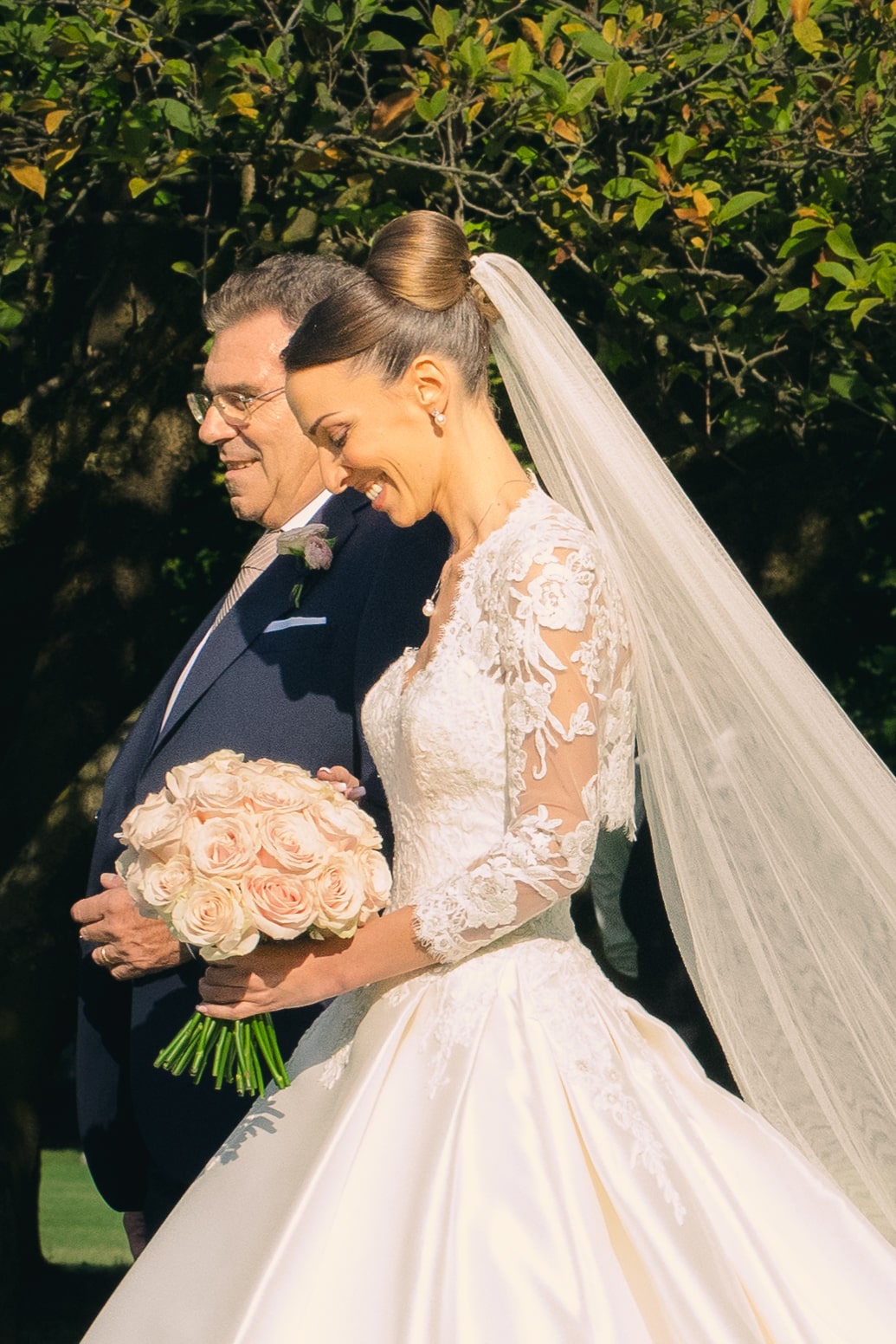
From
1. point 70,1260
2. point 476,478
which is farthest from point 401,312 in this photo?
point 70,1260

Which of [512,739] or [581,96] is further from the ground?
[581,96]

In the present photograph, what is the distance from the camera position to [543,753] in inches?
91.0

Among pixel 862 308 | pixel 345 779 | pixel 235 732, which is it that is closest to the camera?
pixel 345 779

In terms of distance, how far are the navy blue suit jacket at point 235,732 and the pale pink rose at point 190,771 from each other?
56 centimetres

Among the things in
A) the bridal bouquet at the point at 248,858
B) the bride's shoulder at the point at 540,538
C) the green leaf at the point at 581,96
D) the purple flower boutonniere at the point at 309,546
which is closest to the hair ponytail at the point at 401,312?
the bride's shoulder at the point at 540,538

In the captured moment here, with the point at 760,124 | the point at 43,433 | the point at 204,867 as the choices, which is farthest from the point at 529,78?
the point at 204,867

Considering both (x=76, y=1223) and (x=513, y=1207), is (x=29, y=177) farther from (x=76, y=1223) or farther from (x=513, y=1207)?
(x=76, y=1223)

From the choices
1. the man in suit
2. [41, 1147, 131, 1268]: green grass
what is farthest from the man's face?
[41, 1147, 131, 1268]: green grass

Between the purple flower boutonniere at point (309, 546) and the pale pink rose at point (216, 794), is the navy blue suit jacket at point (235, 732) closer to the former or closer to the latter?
the purple flower boutonniere at point (309, 546)

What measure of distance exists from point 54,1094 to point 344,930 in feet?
25.7

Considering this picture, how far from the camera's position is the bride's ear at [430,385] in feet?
8.35

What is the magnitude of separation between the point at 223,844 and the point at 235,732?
33.8 inches

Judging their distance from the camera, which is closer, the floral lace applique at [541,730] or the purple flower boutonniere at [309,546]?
the floral lace applique at [541,730]

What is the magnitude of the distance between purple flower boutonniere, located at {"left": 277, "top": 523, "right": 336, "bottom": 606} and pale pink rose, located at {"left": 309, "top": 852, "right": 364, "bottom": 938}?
1.00 meters
